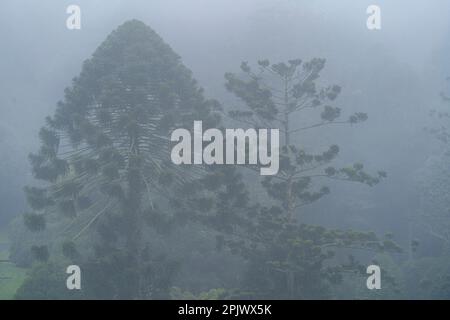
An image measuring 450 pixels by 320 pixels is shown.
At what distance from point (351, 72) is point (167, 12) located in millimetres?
14142

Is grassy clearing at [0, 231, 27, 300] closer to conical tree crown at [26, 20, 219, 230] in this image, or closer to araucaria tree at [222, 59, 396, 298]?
conical tree crown at [26, 20, 219, 230]

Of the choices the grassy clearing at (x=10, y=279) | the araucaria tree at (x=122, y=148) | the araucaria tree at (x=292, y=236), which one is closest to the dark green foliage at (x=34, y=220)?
the araucaria tree at (x=122, y=148)

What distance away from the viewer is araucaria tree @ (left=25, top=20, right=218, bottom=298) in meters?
15.4

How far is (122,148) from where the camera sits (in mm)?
16156

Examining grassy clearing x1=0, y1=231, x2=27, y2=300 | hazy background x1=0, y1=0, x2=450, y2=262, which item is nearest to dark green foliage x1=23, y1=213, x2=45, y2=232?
grassy clearing x1=0, y1=231, x2=27, y2=300

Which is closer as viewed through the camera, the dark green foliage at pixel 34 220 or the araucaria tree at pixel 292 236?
the dark green foliage at pixel 34 220

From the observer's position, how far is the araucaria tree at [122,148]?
15.4 metres

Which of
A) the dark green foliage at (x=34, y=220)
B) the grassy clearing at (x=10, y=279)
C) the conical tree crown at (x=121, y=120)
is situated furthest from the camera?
the grassy clearing at (x=10, y=279)

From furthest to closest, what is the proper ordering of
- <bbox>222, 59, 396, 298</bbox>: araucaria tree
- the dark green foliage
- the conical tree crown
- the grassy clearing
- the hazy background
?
the hazy background, the grassy clearing, <bbox>222, 59, 396, 298</bbox>: araucaria tree, the conical tree crown, the dark green foliage

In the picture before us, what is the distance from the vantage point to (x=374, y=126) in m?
33.1

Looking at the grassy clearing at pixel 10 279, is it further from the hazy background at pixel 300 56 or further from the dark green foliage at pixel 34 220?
the hazy background at pixel 300 56

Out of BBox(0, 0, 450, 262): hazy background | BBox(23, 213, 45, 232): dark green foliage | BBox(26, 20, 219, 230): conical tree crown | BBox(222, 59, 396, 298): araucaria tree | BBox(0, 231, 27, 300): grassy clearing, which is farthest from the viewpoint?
BBox(0, 0, 450, 262): hazy background

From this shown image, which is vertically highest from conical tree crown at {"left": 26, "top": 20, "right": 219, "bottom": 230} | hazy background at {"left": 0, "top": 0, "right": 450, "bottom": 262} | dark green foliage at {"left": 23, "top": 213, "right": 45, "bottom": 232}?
hazy background at {"left": 0, "top": 0, "right": 450, "bottom": 262}
